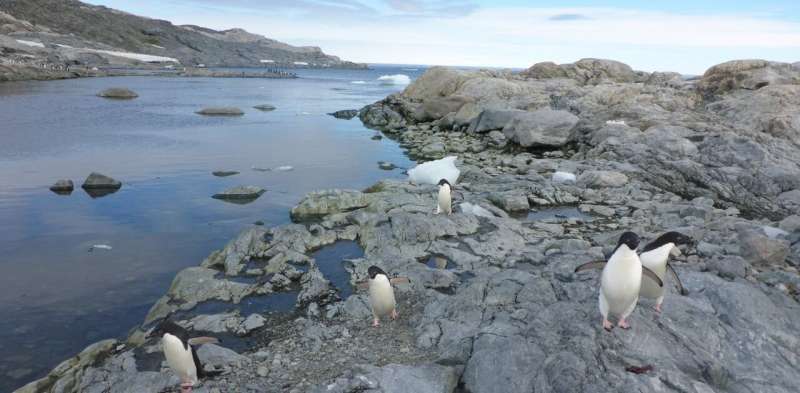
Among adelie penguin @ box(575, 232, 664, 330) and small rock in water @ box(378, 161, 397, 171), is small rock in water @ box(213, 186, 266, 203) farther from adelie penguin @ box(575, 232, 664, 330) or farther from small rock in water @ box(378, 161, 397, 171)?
adelie penguin @ box(575, 232, 664, 330)

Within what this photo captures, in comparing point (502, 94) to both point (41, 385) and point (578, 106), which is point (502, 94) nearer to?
point (578, 106)

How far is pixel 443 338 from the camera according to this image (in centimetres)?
883

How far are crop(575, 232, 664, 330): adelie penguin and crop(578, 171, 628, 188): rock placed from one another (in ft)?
47.6

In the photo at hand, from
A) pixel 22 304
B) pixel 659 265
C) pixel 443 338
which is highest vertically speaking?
pixel 659 265

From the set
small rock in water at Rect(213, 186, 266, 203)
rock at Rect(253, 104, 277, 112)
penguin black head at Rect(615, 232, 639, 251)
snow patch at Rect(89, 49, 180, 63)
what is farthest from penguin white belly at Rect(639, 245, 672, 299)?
snow patch at Rect(89, 49, 180, 63)

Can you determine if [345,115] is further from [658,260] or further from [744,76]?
[658,260]

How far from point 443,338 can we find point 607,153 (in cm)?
1959

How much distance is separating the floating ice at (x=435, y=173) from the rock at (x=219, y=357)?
1437 cm

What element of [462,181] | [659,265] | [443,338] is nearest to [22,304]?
[443,338]

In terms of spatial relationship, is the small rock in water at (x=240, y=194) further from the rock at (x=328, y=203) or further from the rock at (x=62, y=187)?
the rock at (x=62, y=187)

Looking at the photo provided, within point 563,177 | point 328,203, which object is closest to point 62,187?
point 328,203

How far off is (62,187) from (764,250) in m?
24.3

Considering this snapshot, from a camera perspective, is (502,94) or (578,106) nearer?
(578,106)

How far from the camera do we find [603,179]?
20.9 meters
